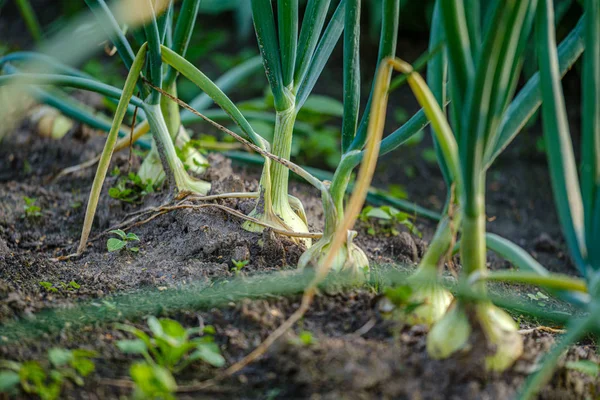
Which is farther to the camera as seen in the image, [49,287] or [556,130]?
[49,287]

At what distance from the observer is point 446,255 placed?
846 mm

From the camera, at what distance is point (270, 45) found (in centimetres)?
106

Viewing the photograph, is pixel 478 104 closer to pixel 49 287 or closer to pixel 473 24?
pixel 473 24

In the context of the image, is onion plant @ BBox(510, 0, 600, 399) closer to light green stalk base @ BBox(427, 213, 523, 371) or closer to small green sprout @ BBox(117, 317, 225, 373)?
light green stalk base @ BBox(427, 213, 523, 371)

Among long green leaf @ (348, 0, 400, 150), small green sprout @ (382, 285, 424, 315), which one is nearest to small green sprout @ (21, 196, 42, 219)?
long green leaf @ (348, 0, 400, 150)

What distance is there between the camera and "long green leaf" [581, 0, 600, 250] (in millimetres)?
757

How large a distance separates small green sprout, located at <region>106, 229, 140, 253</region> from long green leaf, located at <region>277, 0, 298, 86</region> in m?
0.40

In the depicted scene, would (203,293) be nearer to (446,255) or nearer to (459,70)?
(446,255)

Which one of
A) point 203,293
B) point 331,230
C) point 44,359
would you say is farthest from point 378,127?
point 44,359

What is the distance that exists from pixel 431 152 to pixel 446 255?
1494 mm

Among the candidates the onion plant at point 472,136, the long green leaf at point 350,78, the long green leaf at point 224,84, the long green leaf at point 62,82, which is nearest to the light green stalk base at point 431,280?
the onion plant at point 472,136

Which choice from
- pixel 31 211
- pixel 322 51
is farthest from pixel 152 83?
pixel 31 211

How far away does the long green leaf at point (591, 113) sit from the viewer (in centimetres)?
76

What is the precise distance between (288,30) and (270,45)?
0.05 meters
